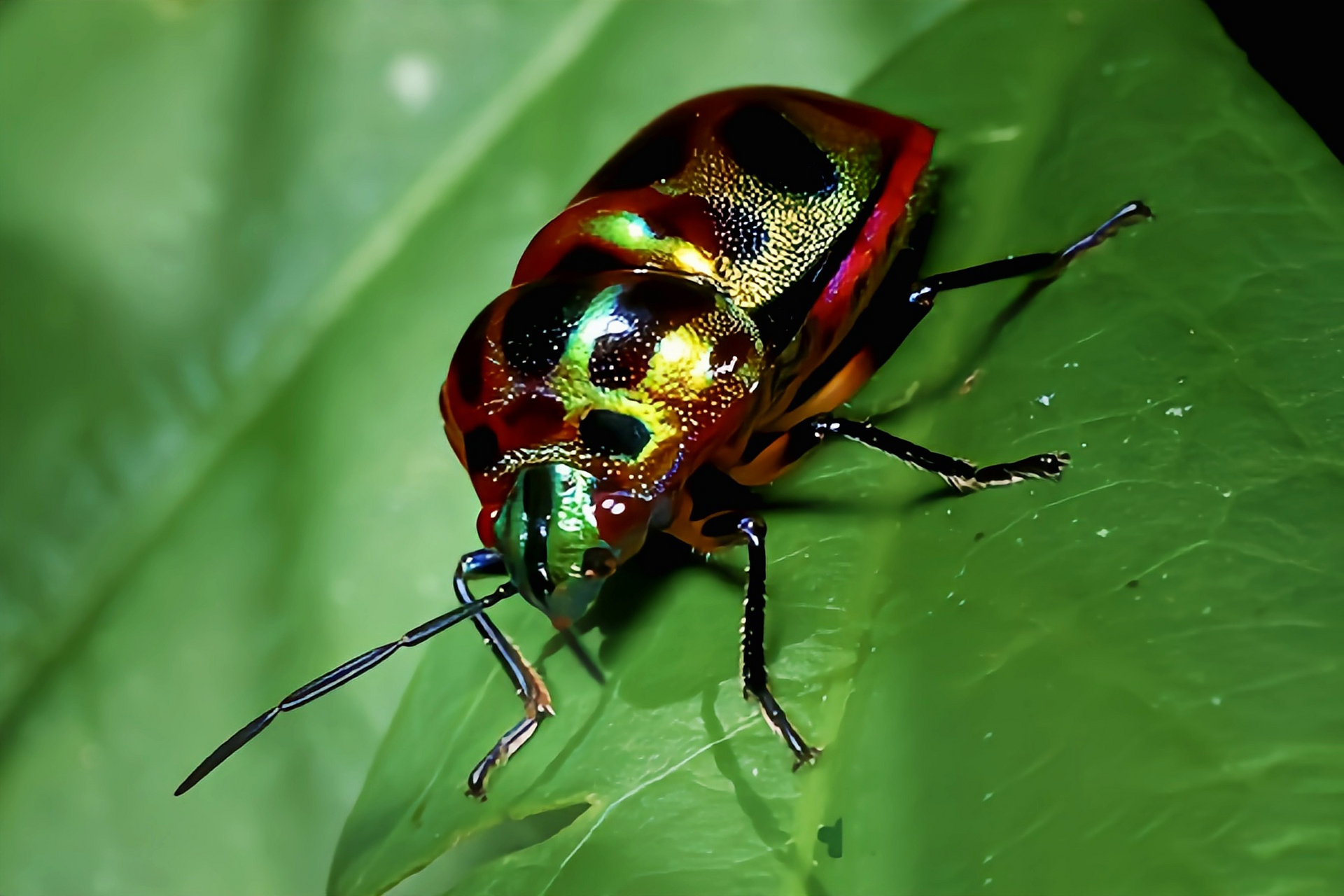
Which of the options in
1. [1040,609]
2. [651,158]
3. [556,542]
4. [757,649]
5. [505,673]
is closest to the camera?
[1040,609]

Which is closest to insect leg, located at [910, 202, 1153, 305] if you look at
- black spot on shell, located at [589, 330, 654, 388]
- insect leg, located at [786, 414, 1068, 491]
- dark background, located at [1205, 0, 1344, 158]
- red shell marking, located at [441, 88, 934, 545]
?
red shell marking, located at [441, 88, 934, 545]

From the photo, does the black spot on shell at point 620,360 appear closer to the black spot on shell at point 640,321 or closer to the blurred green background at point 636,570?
the black spot on shell at point 640,321

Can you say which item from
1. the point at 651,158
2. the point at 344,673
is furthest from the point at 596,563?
the point at 651,158

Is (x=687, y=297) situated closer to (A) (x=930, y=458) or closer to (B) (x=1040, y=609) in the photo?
(A) (x=930, y=458)

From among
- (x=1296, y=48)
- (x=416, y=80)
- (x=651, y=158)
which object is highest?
(x=416, y=80)

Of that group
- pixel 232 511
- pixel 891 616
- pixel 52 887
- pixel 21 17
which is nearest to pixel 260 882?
pixel 52 887

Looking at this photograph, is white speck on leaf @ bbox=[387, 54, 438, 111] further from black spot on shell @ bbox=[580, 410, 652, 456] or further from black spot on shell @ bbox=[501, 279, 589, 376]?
black spot on shell @ bbox=[580, 410, 652, 456]
